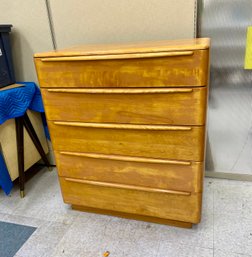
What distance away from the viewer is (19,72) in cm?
162

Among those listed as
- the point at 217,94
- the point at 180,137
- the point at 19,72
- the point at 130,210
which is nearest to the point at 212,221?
the point at 130,210

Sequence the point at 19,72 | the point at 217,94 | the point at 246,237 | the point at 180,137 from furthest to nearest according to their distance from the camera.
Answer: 1. the point at 19,72
2. the point at 217,94
3. the point at 246,237
4. the point at 180,137

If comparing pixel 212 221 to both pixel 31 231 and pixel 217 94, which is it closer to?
pixel 217 94

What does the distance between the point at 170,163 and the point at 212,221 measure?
0.44 metres

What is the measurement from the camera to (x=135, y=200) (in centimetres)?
120

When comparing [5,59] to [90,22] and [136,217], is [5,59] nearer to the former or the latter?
[90,22]

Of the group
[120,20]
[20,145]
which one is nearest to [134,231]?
[20,145]

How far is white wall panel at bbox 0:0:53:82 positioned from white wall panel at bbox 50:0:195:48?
75 mm

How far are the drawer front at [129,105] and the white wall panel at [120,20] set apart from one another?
0.49 meters

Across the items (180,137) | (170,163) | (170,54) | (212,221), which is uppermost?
(170,54)

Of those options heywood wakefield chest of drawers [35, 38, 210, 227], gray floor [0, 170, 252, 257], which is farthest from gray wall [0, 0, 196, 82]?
gray floor [0, 170, 252, 257]

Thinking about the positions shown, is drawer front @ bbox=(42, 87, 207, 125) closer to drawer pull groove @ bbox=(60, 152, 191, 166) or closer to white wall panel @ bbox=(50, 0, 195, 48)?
drawer pull groove @ bbox=(60, 152, 191, 166)

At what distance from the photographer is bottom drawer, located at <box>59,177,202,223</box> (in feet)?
3.69

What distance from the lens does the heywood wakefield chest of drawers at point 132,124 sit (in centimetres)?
91
